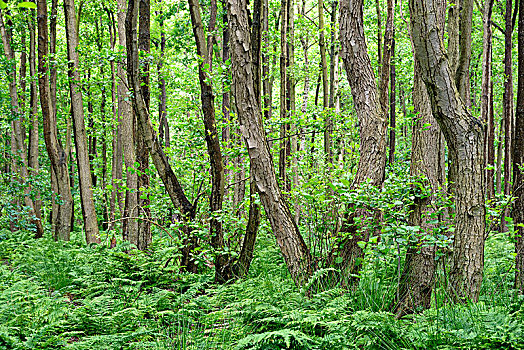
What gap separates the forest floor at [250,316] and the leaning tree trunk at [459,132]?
0.51 m

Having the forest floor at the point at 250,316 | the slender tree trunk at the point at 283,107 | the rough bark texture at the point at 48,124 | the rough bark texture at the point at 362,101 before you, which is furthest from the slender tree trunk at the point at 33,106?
the rough bark texture at the point at 362,101

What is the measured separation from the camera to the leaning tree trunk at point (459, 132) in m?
3.66

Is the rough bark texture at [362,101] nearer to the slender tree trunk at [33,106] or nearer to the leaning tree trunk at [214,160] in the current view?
the leaning tree trunk at [214,160]

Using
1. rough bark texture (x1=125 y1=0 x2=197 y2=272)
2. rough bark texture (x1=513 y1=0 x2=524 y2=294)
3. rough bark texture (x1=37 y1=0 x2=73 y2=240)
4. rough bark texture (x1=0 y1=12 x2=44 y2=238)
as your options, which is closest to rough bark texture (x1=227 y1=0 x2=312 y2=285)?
rough bark texture (x1=125 y1=0 x2=197 y2=272)

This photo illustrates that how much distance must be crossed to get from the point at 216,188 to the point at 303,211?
1431 mm

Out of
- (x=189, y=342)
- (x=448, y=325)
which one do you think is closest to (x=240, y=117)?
(x=189, y=342)

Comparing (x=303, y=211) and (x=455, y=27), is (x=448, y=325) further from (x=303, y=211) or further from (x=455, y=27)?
(x=455, y=27)

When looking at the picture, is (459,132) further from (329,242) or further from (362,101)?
(329,242)

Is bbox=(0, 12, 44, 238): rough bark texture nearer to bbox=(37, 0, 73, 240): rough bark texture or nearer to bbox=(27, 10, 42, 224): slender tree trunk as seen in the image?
bbox=(27, 10, 42, 224): slender tree trunk

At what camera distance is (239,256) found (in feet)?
21.9

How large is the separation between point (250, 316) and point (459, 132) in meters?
2.50

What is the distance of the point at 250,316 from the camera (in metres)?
4.16

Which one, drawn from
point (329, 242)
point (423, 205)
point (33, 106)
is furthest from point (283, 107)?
point (33, 106)

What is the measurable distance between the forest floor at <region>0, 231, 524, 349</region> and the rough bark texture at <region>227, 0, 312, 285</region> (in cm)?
37
